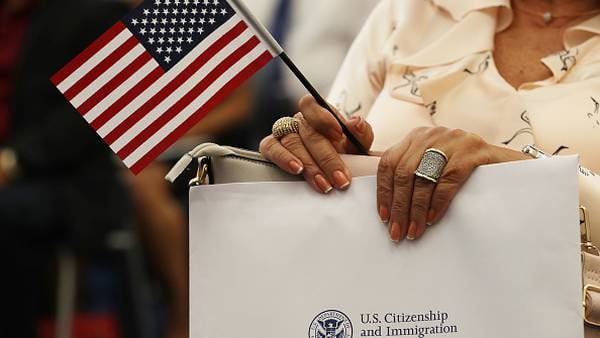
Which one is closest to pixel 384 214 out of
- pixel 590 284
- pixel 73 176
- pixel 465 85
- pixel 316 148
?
pixel 316 148

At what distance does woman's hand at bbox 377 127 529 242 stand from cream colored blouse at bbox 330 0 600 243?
17 centimetres

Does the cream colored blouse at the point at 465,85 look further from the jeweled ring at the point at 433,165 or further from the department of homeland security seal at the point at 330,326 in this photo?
the department of homeland security seal at the point at 330,326

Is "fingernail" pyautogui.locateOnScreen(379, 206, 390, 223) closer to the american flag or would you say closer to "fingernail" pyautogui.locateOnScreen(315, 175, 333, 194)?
"fingernail" pyautogui.locateOnScreen(315, 175, 333, 194)

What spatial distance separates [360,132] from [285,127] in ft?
0.33

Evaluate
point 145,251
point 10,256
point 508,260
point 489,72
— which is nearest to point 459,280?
point 508,260

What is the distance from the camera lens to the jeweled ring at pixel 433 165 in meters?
1.57

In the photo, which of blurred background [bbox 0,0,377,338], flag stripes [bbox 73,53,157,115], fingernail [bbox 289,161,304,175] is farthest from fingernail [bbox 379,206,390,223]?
blurred background [bbox 0,0,377,338]

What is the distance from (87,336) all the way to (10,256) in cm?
36

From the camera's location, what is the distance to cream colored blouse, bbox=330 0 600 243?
1.79 metres

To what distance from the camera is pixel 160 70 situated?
1750mm

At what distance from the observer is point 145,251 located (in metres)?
4.38

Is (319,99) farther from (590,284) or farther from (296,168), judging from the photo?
(590,284)

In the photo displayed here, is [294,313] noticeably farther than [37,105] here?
No

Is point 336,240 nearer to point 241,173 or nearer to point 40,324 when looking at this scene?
point 241,173
